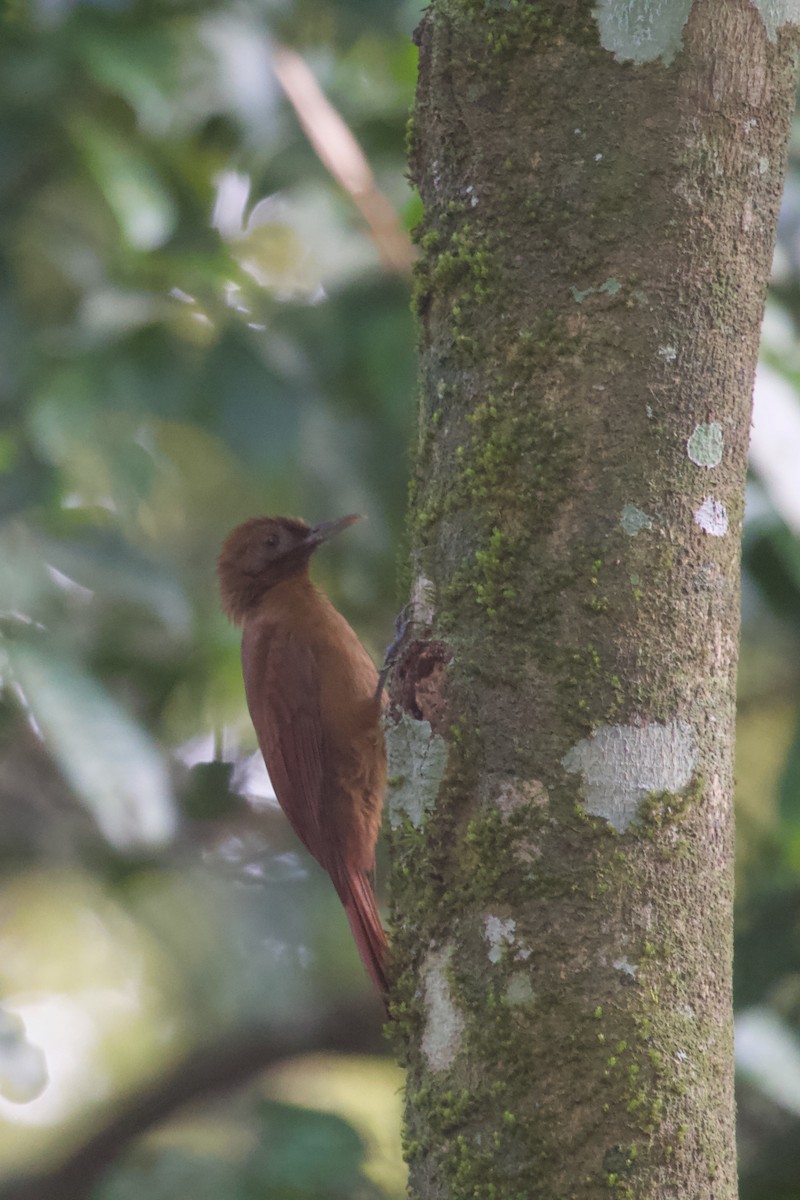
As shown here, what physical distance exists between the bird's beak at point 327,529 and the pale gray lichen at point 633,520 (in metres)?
1.64

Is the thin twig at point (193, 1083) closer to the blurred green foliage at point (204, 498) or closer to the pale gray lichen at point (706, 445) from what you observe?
the blurred green foliage at point (204, 498)

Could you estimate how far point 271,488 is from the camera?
366 cm

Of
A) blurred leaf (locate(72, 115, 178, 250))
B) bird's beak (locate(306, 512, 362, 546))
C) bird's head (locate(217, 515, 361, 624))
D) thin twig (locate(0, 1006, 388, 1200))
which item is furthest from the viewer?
thin twig (locate(0, 1006, 388, 1200))

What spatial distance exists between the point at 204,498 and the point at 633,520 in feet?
9.03

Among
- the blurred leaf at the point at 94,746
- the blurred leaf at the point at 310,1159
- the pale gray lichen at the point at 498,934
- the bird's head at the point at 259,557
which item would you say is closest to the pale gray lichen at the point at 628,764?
the pale gray lichen at the point at 498,934

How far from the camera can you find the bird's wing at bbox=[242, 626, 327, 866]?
329 cm

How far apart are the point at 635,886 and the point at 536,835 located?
0.40ft

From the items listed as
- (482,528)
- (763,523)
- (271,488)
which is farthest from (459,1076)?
(271,488)

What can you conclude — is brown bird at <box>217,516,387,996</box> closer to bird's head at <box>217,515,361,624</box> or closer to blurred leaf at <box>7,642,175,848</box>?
bird's head at <box>217,515,361,624</box>

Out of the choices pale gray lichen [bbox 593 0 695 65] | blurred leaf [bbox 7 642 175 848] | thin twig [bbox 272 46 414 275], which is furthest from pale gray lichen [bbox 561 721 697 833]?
thin twig [bbox 272 46 414 275]

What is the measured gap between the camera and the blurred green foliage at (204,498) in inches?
101

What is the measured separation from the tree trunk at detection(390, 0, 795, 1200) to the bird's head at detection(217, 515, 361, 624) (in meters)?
1.85

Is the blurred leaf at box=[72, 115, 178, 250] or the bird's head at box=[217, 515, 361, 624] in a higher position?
the blurred leaf at box=[72, 115, 178, 250]

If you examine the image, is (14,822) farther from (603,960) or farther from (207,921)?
(603,960)
